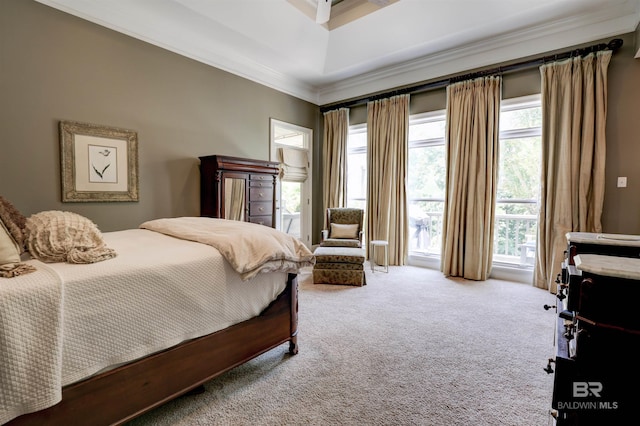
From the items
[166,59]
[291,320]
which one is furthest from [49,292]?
[166,59]

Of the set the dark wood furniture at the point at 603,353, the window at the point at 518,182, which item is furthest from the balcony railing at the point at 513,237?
the dark wood furniture at the point at 603,353

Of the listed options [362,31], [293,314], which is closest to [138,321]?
[293,314]

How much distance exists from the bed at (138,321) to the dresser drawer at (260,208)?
1931mm

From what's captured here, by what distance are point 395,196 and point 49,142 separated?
4.32m

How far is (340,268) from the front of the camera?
3.80m

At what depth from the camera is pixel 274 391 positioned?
1734mm

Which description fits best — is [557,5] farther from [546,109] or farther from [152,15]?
[152,15]

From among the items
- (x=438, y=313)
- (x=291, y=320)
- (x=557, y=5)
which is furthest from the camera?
(x=557, y=5)

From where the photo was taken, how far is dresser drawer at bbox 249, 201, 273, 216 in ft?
13.1

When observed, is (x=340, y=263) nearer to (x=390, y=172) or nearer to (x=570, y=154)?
(x=390, y=172)

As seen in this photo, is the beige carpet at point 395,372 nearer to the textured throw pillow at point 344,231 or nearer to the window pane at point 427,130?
the textured throw pillow at point 344,231

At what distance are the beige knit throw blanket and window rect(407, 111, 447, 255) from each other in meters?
4.17

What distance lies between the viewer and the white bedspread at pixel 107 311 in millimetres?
994
